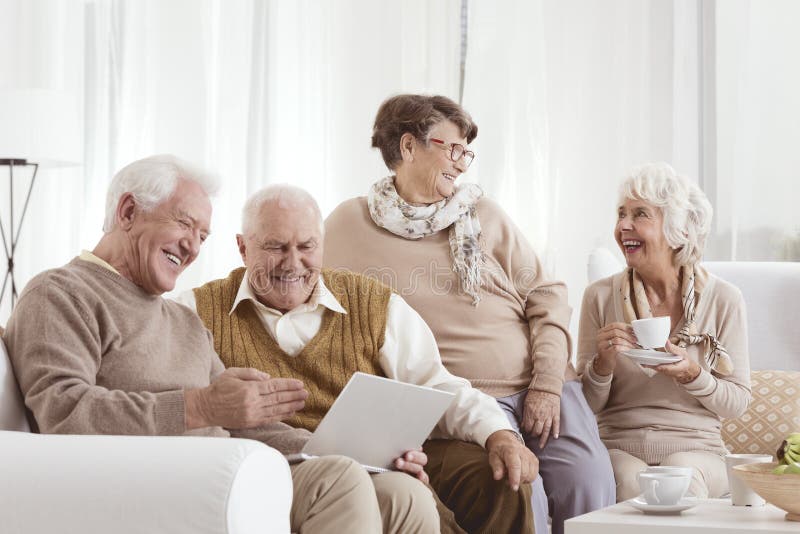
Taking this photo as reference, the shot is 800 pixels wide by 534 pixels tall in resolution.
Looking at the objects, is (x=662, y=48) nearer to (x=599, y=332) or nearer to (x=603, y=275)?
(x=603, y=275)

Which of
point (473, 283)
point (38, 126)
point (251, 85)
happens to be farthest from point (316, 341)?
point (251, 85)

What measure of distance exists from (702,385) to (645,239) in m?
0.43

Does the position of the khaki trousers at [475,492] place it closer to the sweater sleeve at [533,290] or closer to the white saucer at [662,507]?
the white saucer at [662,507]

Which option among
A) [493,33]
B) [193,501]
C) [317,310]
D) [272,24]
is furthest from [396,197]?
[272,24]

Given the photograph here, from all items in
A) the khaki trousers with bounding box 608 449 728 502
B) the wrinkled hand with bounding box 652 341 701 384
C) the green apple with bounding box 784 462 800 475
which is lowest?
the khaki trousers with bounding box 608 449 728 502

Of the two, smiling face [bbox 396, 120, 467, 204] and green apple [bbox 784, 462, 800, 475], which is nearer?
green apple [bbox 784, 462, 800, 475]

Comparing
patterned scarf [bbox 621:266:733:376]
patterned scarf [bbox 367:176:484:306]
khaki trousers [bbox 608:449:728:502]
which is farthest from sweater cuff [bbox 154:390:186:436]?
patterned scarf [bbox 621:266:733:376]

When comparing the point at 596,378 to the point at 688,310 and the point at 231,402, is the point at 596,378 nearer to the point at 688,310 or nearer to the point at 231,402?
the point at 688,310

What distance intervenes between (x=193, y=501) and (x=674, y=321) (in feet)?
5.61

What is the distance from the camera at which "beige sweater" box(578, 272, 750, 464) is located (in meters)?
2.66

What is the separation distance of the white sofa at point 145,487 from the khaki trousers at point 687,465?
1262mm

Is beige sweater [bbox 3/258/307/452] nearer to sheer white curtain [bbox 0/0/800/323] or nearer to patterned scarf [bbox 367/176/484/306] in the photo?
patterned scarf [bbox 367/176/484/306]

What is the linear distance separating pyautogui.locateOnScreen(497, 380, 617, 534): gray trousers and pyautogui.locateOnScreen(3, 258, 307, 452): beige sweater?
71 centimetres

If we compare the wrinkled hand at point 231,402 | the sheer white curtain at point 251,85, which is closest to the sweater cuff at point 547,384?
the wrinkled hand at point 231,402
